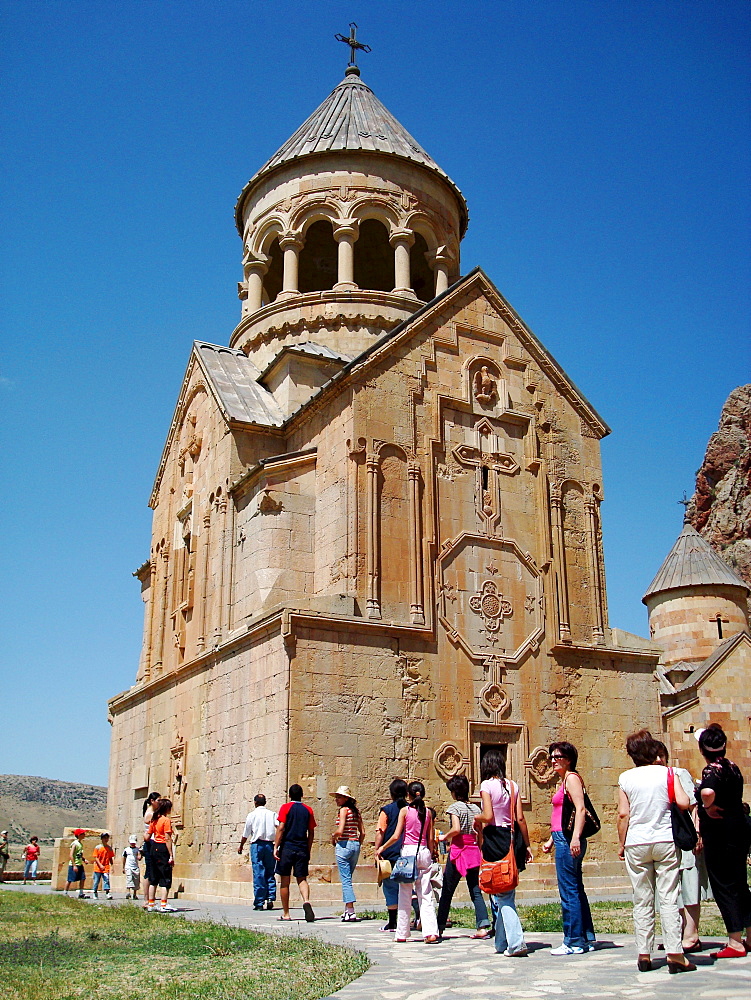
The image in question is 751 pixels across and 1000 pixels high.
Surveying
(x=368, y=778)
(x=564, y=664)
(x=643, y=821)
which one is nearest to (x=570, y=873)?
(x=643, y=821)

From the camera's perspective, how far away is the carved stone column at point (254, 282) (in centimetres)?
2222

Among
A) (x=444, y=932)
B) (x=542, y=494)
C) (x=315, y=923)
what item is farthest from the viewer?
(x=542, y=494)

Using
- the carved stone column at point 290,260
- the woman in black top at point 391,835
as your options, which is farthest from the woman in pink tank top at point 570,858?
the carved stone column at point 290,260

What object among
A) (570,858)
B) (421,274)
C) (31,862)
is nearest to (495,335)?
(421,274)

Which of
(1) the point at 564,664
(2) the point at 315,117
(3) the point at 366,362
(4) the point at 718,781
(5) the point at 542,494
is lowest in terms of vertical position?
(4) the point at 718,781

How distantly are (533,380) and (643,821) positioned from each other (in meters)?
12.8

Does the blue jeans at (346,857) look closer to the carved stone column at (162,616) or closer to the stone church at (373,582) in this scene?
the stone church at (373,582)

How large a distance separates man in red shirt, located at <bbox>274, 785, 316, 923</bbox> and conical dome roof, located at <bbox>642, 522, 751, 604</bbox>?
85.4ft

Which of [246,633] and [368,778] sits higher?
[246,633]

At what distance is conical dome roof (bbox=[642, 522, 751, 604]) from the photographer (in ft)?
110

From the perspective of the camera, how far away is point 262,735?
14.2m

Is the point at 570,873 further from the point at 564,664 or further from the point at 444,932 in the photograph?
the point at 564,664

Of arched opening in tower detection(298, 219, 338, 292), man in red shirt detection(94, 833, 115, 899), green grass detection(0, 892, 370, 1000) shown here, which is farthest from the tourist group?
arched opening in tower detection(298, 219, 338, 292)

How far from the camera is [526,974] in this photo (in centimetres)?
623
